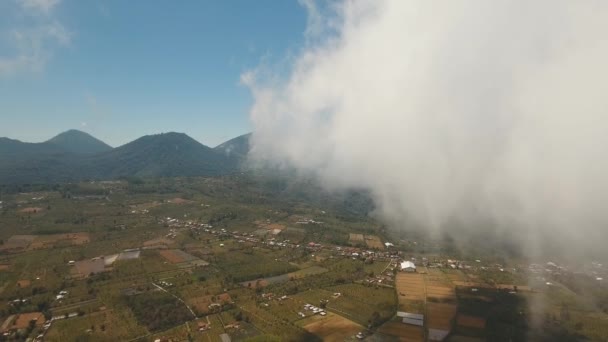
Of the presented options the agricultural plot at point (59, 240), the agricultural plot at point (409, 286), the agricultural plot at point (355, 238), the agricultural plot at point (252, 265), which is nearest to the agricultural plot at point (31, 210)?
the agricultural plot at point (59, 240)

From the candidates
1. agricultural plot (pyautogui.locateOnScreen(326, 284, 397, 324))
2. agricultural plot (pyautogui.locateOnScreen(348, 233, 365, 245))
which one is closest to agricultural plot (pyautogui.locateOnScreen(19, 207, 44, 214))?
agricultural plot (pyautogui.locateOnScreen(348, 233, 365, 245))

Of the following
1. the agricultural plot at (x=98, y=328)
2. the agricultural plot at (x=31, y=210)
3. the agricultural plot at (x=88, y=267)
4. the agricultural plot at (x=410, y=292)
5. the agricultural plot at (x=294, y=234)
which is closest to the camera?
the agricultural plot at (x=98, y=328)

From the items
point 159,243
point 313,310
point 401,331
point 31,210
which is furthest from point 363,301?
point 31,210

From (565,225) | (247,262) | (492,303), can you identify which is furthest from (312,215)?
(492,303)

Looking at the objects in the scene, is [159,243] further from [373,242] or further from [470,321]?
[470,321]

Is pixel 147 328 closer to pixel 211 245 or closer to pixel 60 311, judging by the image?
pixel 60 311

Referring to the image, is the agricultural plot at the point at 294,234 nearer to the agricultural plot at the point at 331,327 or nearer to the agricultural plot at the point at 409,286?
the agricultural plot at the point at 409,286

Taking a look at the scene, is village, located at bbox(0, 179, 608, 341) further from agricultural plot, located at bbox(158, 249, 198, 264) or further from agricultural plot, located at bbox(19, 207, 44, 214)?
agricultural plot, located at bbox(19, 207, 44, 214)
